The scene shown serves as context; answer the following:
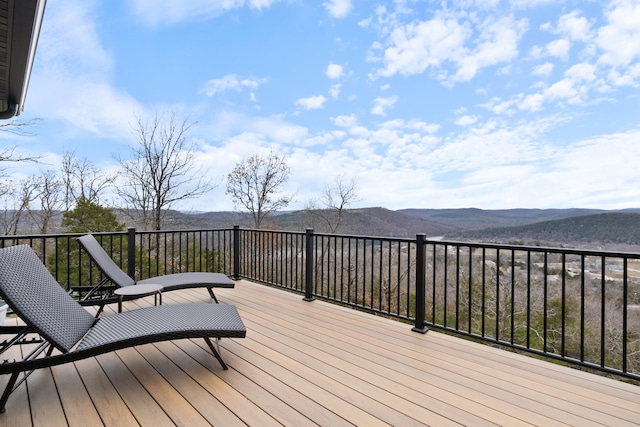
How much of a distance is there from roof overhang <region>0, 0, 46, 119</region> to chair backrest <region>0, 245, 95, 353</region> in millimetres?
1638

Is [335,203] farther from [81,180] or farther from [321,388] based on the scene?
[321,388]

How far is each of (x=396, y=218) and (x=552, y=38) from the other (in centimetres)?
838

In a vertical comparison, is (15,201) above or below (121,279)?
above

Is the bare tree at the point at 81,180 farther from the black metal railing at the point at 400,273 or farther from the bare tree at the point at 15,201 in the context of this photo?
the black metal railing at the point at 400,273

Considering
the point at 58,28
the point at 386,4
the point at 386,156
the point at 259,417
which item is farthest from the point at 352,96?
the point at 259,417

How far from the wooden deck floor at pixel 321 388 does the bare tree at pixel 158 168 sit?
10340mm

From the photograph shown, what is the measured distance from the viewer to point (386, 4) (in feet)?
34.6

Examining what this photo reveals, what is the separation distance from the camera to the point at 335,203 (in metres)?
13.6

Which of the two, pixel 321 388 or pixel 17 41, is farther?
pixel 17 41

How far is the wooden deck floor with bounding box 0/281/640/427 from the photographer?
1.73 metres

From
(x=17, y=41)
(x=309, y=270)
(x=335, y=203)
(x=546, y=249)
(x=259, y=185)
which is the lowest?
(x=309, y=270)

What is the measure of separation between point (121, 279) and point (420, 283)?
10.9 feet

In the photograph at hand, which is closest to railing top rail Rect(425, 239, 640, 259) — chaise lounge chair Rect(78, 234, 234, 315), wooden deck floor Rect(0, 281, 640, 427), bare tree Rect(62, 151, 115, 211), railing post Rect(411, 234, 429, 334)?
railing post Rect(411, 234, 429, 334)

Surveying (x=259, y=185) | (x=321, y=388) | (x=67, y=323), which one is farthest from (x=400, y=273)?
(x=259, y=185)
